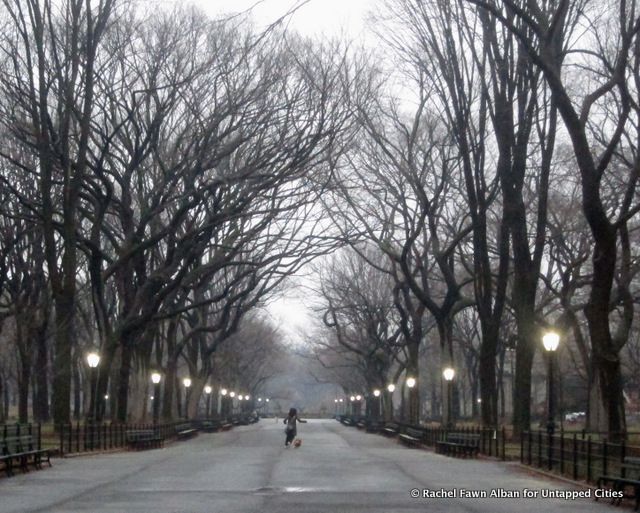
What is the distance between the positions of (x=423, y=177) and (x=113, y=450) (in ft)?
50.6

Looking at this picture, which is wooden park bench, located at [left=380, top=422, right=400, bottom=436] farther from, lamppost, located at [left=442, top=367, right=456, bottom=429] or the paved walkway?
the paved walkway

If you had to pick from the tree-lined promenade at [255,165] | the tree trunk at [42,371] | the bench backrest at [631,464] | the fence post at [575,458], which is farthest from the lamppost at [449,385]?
the bench backrest at [631,464]

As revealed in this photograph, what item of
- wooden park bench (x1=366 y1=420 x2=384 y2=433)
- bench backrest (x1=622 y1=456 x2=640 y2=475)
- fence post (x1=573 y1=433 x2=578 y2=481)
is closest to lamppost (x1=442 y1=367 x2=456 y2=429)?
wooden park bench (x1=366 y1=420 x2=384 y2=433)

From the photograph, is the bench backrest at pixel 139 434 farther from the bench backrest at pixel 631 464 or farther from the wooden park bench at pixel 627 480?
the bench backrest at pixel 631 464

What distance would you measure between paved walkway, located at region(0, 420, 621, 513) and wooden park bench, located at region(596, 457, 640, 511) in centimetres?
34

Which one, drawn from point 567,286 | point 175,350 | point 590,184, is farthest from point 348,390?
point 590,184

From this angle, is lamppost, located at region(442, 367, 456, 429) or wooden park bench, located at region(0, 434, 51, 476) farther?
lamppost, located at region(442, 367, 456, 429)

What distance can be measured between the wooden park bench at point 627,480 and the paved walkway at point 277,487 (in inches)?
13.6

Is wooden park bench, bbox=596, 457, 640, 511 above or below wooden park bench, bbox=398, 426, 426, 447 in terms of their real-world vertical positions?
above

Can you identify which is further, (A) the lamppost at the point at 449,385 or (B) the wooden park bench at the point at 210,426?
(B) the wooden park bench at the point at 210,426

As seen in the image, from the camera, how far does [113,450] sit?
127 feet

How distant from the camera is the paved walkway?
1803 cm

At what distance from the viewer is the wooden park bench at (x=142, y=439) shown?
134 feet

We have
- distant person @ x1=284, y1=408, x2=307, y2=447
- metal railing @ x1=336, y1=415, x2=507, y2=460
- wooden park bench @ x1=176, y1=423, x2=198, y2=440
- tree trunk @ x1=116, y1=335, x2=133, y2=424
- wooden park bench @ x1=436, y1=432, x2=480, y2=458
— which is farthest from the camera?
wooden park bench @ x1=176, y1=423, x2=198, y2=440
